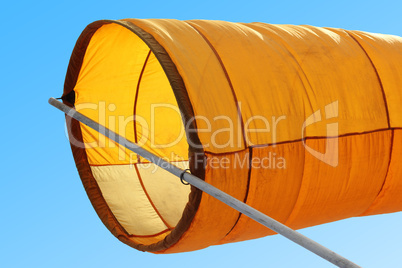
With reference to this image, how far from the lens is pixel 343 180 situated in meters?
4.80

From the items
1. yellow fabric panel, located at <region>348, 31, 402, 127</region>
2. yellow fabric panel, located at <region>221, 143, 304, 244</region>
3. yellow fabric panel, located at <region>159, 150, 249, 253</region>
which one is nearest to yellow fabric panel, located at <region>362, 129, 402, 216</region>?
yellow fabric panel, located at <region>348, 31, 402, 127</region>

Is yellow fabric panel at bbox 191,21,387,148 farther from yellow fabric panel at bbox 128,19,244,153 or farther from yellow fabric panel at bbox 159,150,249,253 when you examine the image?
yellow fabric panel at bbox 159,150,249,253

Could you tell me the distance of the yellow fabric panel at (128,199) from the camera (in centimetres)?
563

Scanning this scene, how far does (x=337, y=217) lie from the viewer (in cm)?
512

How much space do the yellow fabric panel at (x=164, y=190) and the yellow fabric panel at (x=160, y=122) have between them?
0.67ft

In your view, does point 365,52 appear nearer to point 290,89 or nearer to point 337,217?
point 290,89

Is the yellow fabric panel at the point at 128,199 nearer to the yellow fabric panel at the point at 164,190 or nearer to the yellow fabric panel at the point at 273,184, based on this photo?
the yellow fabric panel at the point at 164,190

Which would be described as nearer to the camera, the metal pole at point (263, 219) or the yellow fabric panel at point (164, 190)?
the metal pole at point (263, 219)

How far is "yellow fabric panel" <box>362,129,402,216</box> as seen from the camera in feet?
16.7

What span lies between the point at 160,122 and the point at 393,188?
230 cm

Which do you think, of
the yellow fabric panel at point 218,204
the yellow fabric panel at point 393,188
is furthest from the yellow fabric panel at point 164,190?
the yellow fabric panel at point 393,188

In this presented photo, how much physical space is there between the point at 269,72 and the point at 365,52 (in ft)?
3.92

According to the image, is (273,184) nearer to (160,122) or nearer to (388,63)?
(388,63)

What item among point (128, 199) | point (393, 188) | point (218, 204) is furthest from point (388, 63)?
point (128, 199)
